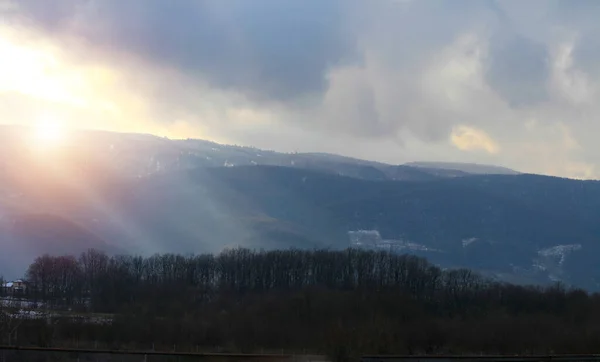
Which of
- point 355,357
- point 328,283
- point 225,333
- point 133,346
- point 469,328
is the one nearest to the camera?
point 355,357

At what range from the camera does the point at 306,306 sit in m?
90.3

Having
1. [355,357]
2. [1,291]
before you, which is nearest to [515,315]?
[355,357]

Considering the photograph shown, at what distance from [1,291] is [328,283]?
1998 inches

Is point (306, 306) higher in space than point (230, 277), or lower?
lower

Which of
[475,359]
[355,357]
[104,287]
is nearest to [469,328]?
[475,359]

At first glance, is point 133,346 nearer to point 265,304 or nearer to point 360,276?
point 265,304

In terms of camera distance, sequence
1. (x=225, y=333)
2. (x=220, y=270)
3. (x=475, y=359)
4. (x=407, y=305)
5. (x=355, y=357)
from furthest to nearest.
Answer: (x=220, y=270) < (x=407, y=305) < (x=225, y=333) < (x=475, y=359) < (x=355, y=357)

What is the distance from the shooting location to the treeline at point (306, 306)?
221 ft

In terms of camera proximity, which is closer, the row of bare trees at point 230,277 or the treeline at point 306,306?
the treeline at point 306,306

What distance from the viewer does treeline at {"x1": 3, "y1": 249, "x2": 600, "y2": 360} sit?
2648 inches

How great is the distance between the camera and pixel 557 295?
11600 cm

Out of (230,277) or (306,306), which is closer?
(306,306)

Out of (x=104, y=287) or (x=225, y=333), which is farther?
(x=104, y=287)

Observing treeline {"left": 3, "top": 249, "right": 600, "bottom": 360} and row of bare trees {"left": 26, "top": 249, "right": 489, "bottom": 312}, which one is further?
row of bare trees {"left": 26, "top": 249, "right": 489, "bottom": 312}
